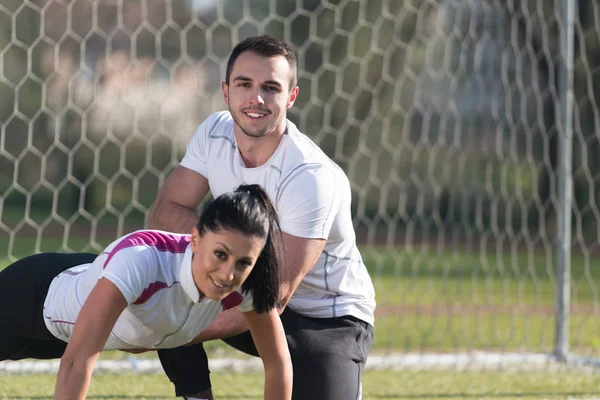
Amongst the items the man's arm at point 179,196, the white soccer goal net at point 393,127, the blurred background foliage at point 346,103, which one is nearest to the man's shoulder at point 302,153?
the man's arm at point 179,196

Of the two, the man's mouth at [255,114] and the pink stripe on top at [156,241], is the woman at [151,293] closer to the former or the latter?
the pink stripe on top at [156,241]

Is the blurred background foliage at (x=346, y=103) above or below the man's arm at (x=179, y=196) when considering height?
above

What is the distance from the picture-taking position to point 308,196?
2.95 metres

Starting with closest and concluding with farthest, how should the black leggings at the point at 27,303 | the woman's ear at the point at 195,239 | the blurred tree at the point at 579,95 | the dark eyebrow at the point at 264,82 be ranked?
the woman's ear at the point at 195,239 → the black leggings at the point at 27,303 → the dark eyebrow at the point at 264,82 → the blurred tree at the point at 579,95

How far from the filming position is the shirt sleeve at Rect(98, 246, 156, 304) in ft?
7.88

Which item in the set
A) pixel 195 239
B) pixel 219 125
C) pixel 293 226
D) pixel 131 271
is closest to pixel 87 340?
pixel 131 271

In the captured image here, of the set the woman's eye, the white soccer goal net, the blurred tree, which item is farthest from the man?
the blurred tree

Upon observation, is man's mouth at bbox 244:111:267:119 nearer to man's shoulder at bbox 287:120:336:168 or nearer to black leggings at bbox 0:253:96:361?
man's shoulder at bbox 287:120:336:168

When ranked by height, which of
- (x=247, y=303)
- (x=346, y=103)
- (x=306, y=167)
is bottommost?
(x=247, y=303)

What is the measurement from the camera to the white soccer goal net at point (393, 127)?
6.36 metres

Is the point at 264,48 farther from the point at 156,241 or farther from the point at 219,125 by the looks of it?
the point at 156,241

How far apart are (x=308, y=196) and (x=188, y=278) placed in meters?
0.60

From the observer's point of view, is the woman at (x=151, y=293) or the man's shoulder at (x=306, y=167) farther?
the man's shoulder at (x=306, y=167)

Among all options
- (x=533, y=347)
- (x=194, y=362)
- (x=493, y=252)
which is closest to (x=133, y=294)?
(x=194, y=362)
